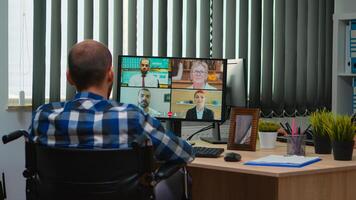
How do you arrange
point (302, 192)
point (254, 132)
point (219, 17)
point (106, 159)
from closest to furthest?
point (106, 159), point (302, 192), point (254, 132), point (219, 17)

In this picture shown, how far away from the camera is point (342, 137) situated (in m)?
2.29

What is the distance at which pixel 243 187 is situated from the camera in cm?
275

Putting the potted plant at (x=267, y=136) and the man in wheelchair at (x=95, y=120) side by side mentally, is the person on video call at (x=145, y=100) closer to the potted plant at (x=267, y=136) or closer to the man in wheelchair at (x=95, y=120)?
the potted plant at (x=267, y=136)

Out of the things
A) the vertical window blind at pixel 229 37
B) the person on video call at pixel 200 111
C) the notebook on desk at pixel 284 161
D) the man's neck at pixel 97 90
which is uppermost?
the vertical window blind at pixel 229 37

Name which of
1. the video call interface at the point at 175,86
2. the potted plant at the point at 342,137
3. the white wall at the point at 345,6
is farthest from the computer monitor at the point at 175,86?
the white wall at the point at 345,6

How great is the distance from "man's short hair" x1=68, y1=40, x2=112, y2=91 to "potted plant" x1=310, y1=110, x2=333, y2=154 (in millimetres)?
1075

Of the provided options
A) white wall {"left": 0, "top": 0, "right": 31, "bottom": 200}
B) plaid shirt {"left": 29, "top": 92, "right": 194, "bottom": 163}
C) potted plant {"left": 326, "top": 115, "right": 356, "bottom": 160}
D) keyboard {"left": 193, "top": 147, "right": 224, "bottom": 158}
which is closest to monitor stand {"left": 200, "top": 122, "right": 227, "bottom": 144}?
keyboard {"left": 193, "top": 147, "right": 224, "bottom": 158}

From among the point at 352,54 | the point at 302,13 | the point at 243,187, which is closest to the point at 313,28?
the point at 302,13

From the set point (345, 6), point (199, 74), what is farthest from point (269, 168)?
point (345, 6)

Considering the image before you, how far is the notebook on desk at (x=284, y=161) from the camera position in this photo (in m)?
2.09

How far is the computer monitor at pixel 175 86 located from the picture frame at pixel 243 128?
0.21 meters

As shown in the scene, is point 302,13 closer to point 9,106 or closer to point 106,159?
point 9,106

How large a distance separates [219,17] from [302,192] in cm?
187

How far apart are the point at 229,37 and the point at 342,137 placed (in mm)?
1629
